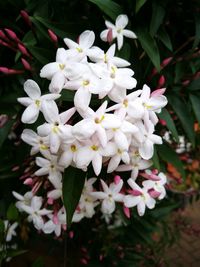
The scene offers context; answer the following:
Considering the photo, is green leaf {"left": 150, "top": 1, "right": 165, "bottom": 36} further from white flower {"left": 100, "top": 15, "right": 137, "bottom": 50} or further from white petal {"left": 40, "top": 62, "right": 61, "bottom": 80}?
white petal {"left": 40, "top": 62, "right": 61, "bottom": 80}

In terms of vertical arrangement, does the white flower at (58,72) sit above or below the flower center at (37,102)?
above

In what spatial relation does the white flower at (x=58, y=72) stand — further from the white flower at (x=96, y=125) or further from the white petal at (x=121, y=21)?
the white petal at (x=121, y=21)

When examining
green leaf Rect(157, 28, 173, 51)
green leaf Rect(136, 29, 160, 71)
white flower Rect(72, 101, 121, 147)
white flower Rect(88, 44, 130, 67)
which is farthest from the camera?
green leaf Rect(157, 28, 173, 51)

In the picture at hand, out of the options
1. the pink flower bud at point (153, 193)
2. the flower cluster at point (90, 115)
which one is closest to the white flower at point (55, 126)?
the flower cluster at point (90, 115)

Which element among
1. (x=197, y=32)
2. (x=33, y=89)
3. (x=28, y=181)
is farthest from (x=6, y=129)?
(x=197, y=32)

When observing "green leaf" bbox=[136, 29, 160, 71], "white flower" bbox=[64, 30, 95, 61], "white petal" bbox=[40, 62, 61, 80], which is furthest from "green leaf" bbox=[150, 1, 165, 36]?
"white petal" bbox=[40, 62, 61, 80]

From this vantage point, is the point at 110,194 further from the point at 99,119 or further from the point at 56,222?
the point at 99,119
